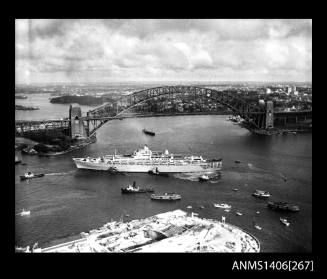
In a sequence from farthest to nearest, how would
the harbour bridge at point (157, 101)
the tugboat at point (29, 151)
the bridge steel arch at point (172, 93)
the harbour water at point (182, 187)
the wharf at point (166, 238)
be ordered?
1. the bridge steel arch at point (172, 93)
2. the harbour bridge at point (157, 101)
3. the tugboat at point (29, 151)
4. the harbour water at point (182, 187)
5. the wharf at point (166, 238)

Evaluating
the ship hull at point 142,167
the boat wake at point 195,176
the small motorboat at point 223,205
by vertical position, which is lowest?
the small motorboat at point 223,205

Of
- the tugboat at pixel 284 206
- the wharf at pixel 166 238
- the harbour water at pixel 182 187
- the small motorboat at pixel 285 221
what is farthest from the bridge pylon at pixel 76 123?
the small motorboat at pixel 285 221

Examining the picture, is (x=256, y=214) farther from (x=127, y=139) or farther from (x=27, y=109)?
(x=27, y=109)

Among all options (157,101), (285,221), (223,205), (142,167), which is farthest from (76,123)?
(285,221)

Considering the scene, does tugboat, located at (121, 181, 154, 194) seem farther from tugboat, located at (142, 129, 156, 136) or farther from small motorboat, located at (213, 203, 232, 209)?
tugboat, located at (142, 129, 156, 136)

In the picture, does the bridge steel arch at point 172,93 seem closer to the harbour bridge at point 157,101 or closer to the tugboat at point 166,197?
the harbour bridge at point 157,101

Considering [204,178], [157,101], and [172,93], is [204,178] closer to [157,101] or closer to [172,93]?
[172,93]

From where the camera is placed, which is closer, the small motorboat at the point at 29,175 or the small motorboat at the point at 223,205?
the small motorboat at the point at 223,205

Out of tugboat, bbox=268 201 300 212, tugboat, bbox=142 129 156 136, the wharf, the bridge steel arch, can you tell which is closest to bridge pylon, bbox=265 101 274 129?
the bridge steel arch
